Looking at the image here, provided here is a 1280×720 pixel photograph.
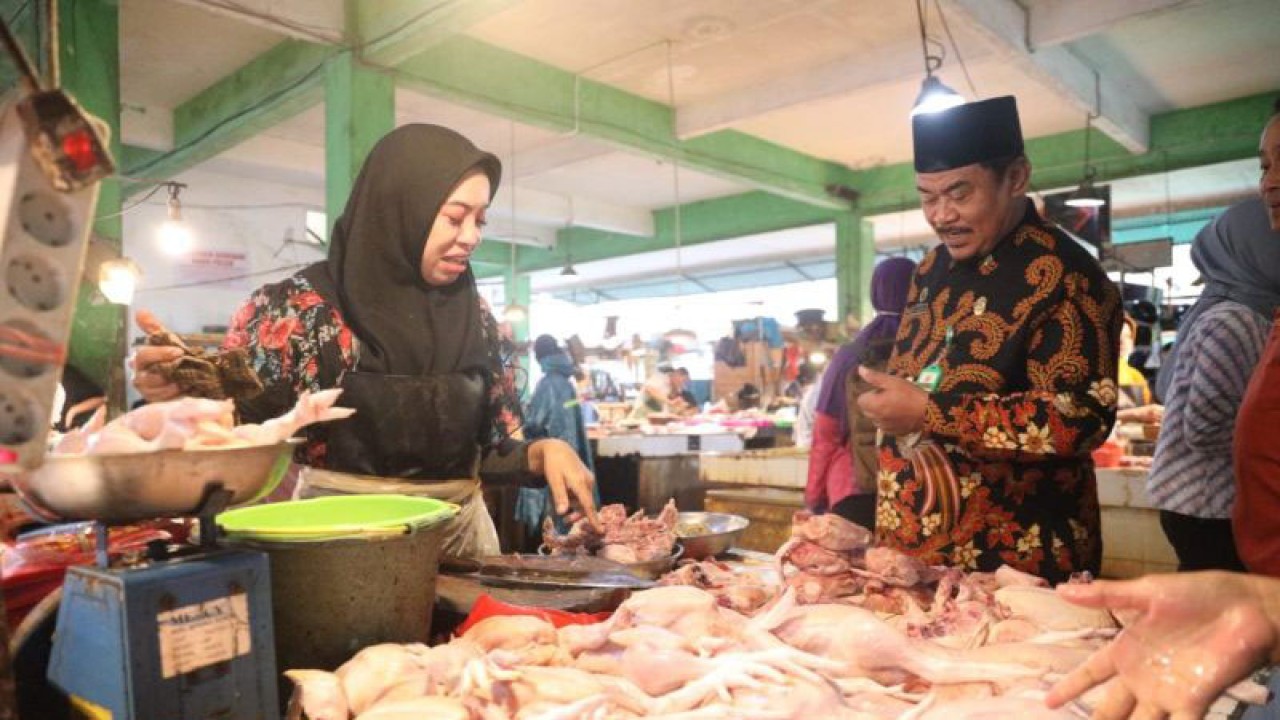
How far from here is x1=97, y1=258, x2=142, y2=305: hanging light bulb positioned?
237 inches

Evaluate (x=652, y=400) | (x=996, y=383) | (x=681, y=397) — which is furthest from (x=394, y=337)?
(x=681, y=397)

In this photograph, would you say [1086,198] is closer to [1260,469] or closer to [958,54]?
[958,54]

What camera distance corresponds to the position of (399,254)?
8.42 feet

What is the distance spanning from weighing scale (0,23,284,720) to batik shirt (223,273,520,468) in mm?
1207

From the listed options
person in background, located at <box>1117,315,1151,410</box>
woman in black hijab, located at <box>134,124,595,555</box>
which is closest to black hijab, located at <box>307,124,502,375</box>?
woman in black hijab, located at <box>134,124,595,555</box>

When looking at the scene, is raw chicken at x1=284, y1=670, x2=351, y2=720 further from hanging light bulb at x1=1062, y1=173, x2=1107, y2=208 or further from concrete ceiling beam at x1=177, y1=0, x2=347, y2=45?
hanging light bulb at x1=1062, y1=173, x2=1107, y2=208

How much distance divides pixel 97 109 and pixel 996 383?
267 inches

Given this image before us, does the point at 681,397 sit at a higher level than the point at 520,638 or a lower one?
higher

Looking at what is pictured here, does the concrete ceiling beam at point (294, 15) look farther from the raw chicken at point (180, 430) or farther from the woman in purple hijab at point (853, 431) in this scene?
the raw chicken at point (180, 430)

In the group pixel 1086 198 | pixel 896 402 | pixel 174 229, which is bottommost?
pixel 896 402

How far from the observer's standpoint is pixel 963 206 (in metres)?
2.59

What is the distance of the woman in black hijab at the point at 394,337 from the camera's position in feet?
8.13

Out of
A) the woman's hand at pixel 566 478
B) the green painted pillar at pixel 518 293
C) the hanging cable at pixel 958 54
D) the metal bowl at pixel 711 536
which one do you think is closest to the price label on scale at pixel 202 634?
the woman's hand at pixel 566 478

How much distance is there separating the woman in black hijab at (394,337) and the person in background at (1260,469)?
1790 mm
